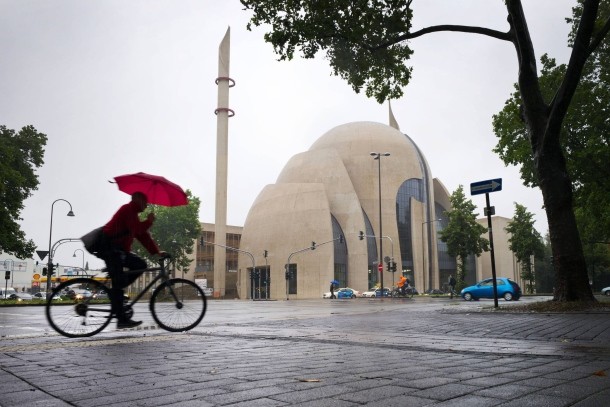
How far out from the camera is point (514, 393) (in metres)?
2.82

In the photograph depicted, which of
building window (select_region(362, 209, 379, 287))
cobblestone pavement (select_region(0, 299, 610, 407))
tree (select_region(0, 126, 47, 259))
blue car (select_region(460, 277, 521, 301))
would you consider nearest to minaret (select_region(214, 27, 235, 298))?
building window (select_region(362, 209, 379, 287))

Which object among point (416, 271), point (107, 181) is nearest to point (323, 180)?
point (416, 271)

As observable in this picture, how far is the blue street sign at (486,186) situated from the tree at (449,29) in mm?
1065

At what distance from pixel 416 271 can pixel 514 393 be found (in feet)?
241

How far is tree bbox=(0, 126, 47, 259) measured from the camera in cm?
3100

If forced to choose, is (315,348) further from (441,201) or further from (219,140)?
(441,201)

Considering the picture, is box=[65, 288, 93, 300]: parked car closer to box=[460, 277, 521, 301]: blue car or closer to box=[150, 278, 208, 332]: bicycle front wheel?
box=[150, 278, 208, 332]: bicycle front wheel

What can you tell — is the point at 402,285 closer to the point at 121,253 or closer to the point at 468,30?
the point at 468,30

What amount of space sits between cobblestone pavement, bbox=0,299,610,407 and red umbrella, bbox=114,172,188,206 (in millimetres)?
1973

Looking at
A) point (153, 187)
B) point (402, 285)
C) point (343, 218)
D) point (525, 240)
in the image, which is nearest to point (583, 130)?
point (153, 187)

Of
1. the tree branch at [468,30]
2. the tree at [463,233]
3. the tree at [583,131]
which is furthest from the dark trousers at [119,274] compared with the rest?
the tree at [463,233]

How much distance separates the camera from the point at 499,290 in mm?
30406

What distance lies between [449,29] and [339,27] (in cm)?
322

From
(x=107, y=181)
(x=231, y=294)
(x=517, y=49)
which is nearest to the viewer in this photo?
(x=107, y=181)
